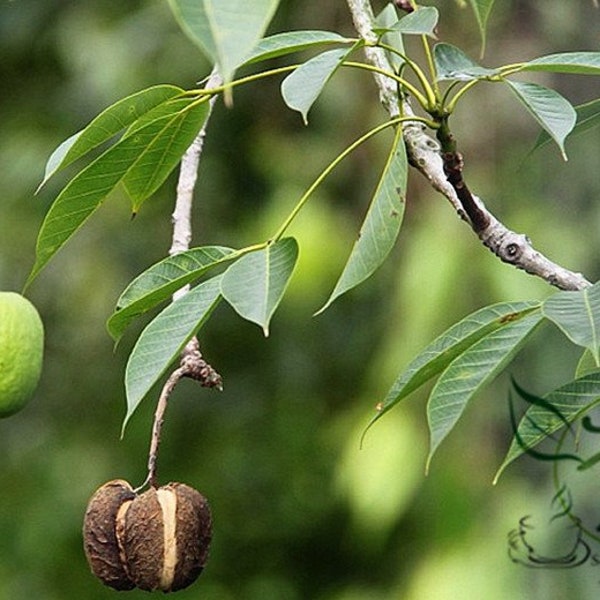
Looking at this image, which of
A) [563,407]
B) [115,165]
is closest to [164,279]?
[115,165]

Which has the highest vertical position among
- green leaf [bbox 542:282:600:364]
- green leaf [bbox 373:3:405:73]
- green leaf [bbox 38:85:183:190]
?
green leaf [bbox 38:85:183:190]

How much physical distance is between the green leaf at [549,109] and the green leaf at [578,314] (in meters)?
0.10

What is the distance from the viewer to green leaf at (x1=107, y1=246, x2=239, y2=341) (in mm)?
1090

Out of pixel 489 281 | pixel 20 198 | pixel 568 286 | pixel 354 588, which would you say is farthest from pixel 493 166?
pixel 568 286

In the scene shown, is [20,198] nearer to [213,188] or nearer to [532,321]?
[213,188]

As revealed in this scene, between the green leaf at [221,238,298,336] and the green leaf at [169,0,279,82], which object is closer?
the green leaf at [169,0,279,82]

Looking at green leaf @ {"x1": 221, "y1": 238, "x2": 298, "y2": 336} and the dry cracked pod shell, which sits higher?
green leaf @ {"x1": 221, "y1": 238, "x2": 298, "y2": 336}

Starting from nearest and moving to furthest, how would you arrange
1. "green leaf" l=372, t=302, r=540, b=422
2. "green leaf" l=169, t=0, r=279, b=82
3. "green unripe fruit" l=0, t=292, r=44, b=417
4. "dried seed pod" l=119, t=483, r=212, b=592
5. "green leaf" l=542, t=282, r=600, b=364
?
"green leaf" l=169, t=0, r=279, b=82
"green leaf" l=542, t=282, r=600, b=364
"green leaf" l=372, t=302, r=540, b=422
"dried seed pod" l=119, t=483, r=212, b=592
"green unripe fruit" l=0, t=292, r=44, b=417

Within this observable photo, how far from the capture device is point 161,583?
1186mm

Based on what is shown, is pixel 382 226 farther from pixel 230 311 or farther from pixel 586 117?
pixel 230 311

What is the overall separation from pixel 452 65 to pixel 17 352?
1.89 feet

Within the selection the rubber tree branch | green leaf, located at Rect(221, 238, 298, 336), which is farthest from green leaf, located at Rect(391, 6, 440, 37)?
green leaf, located at Rect(221, 238, 298, 336)

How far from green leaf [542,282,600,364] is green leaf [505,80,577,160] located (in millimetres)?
96

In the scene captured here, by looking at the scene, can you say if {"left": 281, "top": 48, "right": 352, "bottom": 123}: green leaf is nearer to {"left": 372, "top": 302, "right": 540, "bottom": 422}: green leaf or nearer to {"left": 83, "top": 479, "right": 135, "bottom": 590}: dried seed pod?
{"left": 372, "top": 302, "right": 540, "bottom": 422}: green leaf
